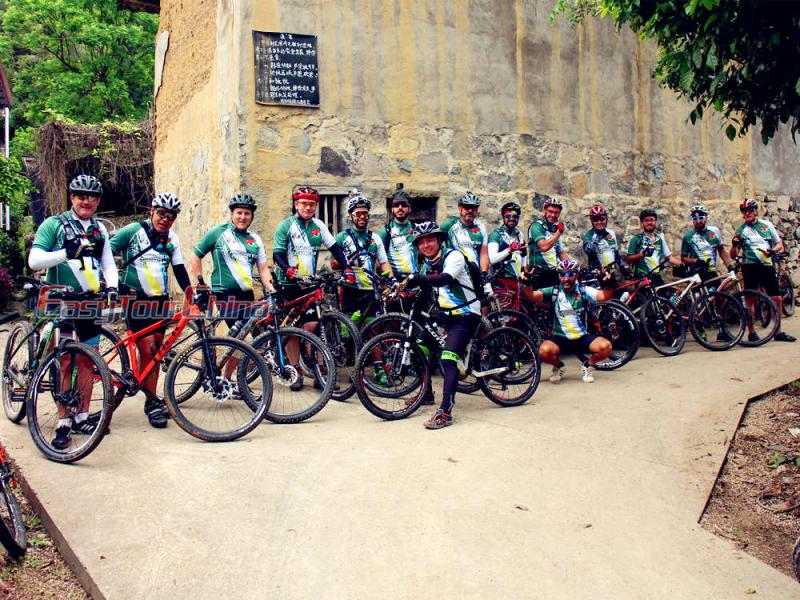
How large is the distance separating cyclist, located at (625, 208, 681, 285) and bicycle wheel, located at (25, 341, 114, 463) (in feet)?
23.0

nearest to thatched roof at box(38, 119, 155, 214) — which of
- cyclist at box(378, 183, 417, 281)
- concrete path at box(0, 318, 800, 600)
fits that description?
cyclist at box(378, 183, 417, 281)

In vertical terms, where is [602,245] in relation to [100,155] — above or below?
below

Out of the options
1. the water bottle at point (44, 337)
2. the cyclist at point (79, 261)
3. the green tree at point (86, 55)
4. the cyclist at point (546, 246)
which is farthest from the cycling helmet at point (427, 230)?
the green tree at point (86, 55)

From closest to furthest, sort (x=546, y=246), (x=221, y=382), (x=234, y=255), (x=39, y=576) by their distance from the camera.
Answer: (x=39, y=576) < (x=221, y=382) < (x=234, y=255) < (x=546, y=246)

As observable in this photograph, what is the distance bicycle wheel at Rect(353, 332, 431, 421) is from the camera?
19.7 feet

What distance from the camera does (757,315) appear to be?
10000 millimetres

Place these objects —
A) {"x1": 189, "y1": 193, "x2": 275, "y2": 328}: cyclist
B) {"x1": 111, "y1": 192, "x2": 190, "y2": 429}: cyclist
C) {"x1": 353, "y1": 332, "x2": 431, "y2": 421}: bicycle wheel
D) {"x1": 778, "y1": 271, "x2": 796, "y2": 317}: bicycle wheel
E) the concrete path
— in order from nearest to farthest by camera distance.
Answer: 1. the concrete path
2. {"x1": 111, "y1": 192, "x2": 190, "y2": 429}: cyclist
3. {"x1": 353, "y1": 332, "x2": 431, "y2": 421}: bicycle wheel
4. {"x1": 189, "y1": 193, "x2": 275, "y2": 328}: cyclist
5. {"x1": 778, "y1": 271, "x2": 796, "y2": 317}: bicycle wheel

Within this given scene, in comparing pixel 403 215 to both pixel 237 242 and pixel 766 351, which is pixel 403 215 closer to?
pixel 237 242

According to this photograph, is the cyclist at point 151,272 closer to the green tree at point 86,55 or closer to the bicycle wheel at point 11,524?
the bicycle wheel at point 11,524

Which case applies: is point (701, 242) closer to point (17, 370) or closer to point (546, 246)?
point (546, 246)

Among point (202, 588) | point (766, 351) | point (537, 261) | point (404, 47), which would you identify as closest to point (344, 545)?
point (202, 588)

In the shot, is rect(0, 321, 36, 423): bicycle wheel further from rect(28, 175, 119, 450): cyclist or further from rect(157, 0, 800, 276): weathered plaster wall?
rect(157, 0, 800, 276): weathered plaster wall

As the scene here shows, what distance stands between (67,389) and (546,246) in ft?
17.6

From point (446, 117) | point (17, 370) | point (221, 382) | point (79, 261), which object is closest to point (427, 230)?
point (221, 382)
